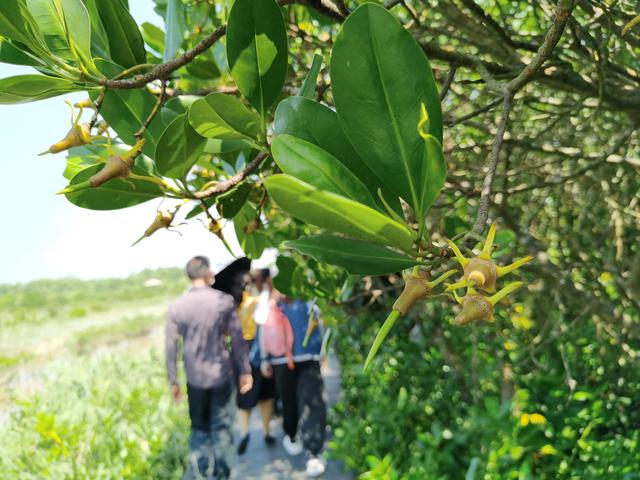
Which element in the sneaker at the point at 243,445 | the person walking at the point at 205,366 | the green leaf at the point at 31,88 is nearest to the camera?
the green leaf at the point at 31,88

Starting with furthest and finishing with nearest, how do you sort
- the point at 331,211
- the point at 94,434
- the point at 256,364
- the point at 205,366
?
the point at 256,364 < the point at 94,434 < the point at 205,366 < the point at 331,211

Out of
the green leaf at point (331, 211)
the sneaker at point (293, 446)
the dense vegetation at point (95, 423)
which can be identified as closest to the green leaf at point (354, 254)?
the green leaf at point (331, 211)

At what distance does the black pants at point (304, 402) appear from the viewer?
452 centimetres

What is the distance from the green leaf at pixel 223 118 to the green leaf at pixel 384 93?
16cm

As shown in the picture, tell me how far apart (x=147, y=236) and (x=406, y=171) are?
369 millimetres

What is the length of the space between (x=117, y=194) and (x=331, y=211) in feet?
1.44

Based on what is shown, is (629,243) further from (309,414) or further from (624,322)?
(309,414)

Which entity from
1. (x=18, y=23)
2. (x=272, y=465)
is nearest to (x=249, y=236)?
(x=18, y=23)

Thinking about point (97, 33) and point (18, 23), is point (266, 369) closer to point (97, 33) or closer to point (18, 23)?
point (97, 33)

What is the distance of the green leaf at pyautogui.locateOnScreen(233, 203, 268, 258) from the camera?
3.31 ft

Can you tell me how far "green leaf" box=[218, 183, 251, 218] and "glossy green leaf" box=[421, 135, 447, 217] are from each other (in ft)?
1.11

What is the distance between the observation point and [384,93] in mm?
513

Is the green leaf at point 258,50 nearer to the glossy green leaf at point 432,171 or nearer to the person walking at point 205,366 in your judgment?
the glossy green leaf at point 432,171

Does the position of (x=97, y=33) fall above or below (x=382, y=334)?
above
